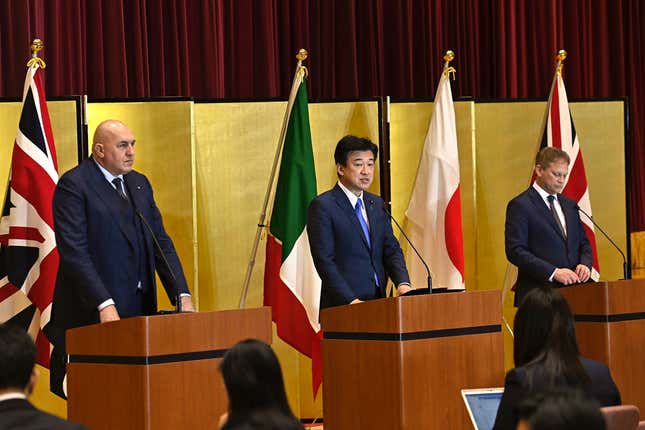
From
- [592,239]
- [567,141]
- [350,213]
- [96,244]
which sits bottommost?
[592,239]

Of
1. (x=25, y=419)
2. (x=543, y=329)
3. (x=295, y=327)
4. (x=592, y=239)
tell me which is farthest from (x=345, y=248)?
(x=25, y=419)

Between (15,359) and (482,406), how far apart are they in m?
2.05

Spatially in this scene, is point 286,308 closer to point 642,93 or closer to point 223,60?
point 223,60

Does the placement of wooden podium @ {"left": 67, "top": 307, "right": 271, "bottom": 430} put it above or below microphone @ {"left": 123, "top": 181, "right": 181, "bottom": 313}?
below

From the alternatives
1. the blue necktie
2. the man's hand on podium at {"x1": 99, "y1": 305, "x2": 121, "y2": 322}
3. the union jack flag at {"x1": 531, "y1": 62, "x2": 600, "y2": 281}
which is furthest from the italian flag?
the man's hand on podium at {"x1": 99, "y1": 305, "x2": 121, "y2": 322}

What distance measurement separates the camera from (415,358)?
188 inches

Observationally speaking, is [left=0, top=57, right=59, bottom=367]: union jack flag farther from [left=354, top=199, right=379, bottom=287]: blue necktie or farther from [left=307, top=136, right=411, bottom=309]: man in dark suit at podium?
[left=354, top=199, right=379, bottom=287]: blue necktie

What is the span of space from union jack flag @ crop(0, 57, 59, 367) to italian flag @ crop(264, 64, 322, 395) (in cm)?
132

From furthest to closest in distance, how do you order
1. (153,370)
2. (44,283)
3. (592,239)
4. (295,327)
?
(592,239), (295,327), (44,283), (153,370)

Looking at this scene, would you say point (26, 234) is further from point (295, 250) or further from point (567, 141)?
point (567, 141)

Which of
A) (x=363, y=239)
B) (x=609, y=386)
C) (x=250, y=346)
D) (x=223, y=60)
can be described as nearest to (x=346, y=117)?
(x=223, y=60)

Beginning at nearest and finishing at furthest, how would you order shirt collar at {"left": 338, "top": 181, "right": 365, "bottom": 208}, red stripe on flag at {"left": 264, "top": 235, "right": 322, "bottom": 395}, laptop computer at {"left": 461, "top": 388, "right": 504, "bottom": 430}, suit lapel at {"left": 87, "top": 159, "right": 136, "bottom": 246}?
laptop computer at {"left": 461, "top": 388, "right": 504, "bottom": 430}, suit lapel at {"left": 87, "top": 159, "right": 136, "bottom": 246}, shirt collar at {"left": 338, "top": 181, "right": 365, "bottom": 208}, red stripe on flag at {"left": 264, "top": 235, "right": 322, "bottom": 395}

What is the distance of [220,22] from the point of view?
7848mm

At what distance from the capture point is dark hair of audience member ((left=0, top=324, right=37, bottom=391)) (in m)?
2.78
